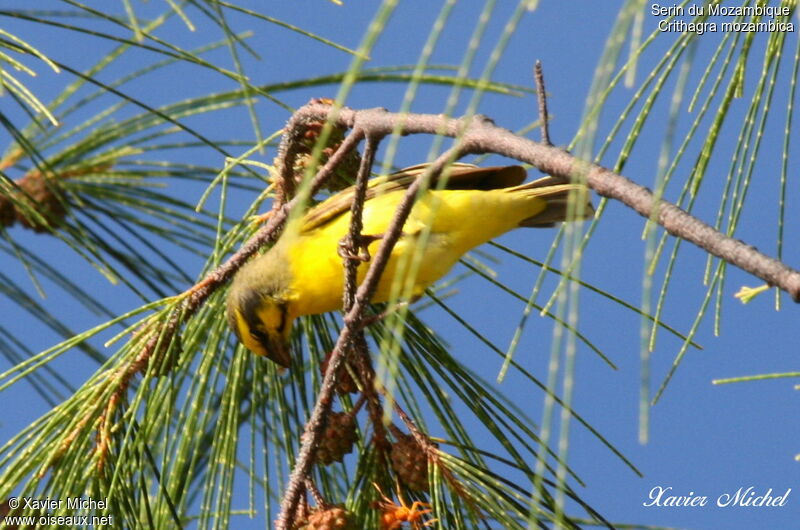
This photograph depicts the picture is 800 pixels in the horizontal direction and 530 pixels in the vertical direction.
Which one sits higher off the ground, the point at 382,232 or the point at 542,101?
the point at 382,232

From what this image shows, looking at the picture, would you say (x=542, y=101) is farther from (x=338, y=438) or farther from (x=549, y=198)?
(x=549, y=198)

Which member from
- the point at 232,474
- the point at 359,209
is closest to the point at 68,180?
the point at 232,474

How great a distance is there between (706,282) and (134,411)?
3.39 feet

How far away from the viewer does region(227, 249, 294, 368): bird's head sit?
2.32 metres

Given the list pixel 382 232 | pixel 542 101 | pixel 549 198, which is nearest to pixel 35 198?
pixel 382 232

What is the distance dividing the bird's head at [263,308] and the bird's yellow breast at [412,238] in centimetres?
4

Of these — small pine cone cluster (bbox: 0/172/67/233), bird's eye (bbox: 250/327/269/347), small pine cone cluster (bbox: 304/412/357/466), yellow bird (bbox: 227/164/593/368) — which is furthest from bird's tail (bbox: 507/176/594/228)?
small pine cone cluster (bbox: 0/172/67/233)

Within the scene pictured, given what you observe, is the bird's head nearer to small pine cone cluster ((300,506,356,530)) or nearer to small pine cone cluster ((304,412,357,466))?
small pine cone cluster ((304,412,357,466))

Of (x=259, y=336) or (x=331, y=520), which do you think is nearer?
(x=331, y=520)

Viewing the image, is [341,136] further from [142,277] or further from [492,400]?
[142,277]

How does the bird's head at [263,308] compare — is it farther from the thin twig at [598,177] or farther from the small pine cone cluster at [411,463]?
the thin twig at [598,177]

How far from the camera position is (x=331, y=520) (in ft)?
5.67

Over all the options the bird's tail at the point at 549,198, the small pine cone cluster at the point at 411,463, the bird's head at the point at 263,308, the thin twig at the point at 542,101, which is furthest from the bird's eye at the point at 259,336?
the thin twig at the point at 542,101

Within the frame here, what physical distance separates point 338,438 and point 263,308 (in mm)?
644
